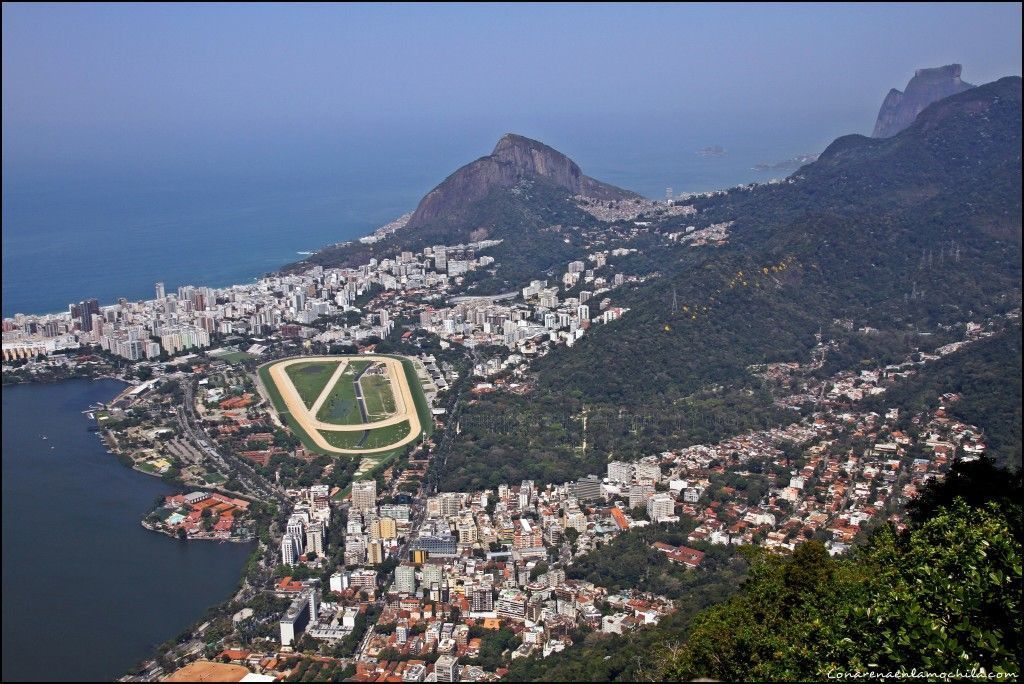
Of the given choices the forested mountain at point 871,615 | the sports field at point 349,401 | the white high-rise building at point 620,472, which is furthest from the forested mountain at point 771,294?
the forested mountain at point 871,615

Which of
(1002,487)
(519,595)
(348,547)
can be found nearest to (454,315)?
(348,547)

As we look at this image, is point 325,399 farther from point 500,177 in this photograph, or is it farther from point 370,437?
point 500,177

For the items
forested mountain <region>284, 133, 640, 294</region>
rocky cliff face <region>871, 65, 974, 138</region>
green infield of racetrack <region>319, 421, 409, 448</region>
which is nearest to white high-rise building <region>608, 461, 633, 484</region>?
green infield of racetrack <region>319, 421, 409, 448</region>

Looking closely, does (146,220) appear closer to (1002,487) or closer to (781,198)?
(781,198)

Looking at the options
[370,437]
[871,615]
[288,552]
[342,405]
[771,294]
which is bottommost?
[288,552]

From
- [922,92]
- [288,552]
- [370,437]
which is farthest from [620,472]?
[922,92]

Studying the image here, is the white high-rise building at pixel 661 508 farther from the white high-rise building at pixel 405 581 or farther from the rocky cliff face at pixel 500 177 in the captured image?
the rocky cliff face at pixel 500 177
